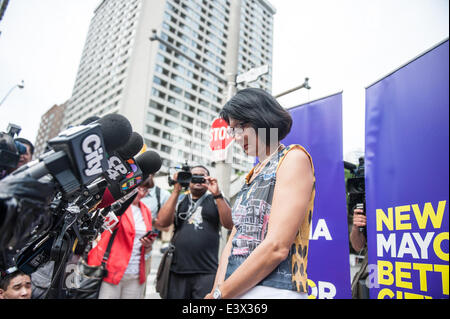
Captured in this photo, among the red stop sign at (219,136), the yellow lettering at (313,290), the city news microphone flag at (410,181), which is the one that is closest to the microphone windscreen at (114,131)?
the city news microphone flag at (410,181)

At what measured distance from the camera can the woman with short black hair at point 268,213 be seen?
977 millimetres

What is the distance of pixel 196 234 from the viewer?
287 cm

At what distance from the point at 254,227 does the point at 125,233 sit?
2258mm

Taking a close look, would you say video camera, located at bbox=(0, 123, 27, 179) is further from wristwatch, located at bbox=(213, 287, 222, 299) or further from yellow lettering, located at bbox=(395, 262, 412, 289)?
yellow lettering, located at bbox=(395, 262, 412, 289)

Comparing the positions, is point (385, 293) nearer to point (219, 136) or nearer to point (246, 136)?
point (246, 136)

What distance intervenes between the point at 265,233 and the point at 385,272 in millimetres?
1313

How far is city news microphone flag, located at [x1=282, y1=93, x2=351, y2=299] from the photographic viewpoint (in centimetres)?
225

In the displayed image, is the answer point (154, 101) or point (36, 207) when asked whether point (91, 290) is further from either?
point (154, 101)

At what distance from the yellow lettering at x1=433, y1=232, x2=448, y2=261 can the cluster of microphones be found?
1.78 m

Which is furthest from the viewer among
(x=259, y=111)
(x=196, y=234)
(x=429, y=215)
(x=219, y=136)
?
(x=219, y=136)

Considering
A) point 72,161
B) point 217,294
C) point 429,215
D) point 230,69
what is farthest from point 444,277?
point 230,69

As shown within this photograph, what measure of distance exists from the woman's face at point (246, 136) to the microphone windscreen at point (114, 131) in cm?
61
